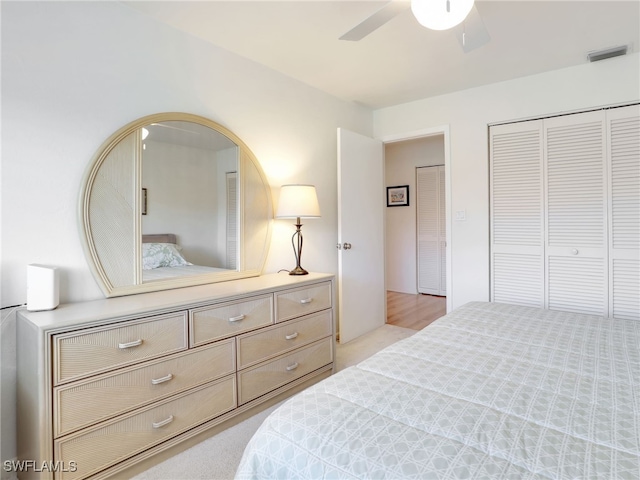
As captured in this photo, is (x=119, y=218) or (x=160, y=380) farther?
(x=119, y=218)

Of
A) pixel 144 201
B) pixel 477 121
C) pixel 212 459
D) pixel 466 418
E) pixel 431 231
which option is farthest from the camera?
pixel 431 231

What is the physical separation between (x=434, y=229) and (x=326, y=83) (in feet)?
10.8

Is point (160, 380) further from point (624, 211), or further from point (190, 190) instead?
point (624, 211)

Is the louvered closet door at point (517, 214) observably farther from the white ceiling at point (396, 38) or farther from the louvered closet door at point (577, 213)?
the white ceiling at point (396, 38)

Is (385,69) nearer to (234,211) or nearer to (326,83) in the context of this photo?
(326,83)

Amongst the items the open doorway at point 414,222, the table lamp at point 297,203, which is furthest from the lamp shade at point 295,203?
the open doorway at point 414,222

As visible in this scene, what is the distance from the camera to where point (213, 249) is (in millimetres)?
2424

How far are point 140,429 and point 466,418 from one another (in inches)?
57.2

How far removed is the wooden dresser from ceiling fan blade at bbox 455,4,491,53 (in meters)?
1.71

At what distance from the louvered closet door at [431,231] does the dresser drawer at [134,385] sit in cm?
437

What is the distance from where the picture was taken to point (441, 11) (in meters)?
1.41

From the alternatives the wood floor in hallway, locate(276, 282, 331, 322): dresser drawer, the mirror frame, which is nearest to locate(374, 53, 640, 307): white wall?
the wood floor in hallway

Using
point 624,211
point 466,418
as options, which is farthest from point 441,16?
point 624,211

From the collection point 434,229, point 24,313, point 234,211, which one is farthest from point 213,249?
point 434,229
